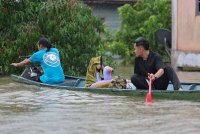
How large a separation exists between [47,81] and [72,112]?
366 cm

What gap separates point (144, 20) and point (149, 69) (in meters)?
13.5

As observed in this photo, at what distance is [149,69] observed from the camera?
12492mm

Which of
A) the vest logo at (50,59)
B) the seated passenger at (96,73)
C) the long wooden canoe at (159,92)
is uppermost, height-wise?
the vest logo at (50,59)

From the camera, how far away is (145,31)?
25.0 m

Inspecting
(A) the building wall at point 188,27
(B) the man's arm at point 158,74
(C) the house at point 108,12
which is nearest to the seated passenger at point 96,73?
(B) the man's arm at point 158,74

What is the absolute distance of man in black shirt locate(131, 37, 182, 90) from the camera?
12289 millimetres

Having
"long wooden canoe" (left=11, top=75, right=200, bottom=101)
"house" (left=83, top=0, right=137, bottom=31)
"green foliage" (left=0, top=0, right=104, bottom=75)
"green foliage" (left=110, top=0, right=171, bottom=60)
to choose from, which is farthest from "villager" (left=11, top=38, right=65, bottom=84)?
"house" (left=83, top=0, right=137, bottom=31)

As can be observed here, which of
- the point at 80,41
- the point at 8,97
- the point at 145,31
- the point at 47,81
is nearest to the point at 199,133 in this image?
the point at 8,97

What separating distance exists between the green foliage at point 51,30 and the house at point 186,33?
4973 millimetres

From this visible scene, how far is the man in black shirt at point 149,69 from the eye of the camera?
484 inches

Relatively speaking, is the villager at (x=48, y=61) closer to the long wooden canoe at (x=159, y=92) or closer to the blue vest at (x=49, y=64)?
the blue vest at (x=49, y=64)

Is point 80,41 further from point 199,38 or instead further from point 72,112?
point 72,112

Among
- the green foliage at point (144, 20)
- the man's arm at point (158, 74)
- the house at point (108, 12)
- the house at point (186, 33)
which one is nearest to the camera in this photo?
the man's arm at point (158, 74)

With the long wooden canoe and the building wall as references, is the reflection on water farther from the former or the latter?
the building wall
